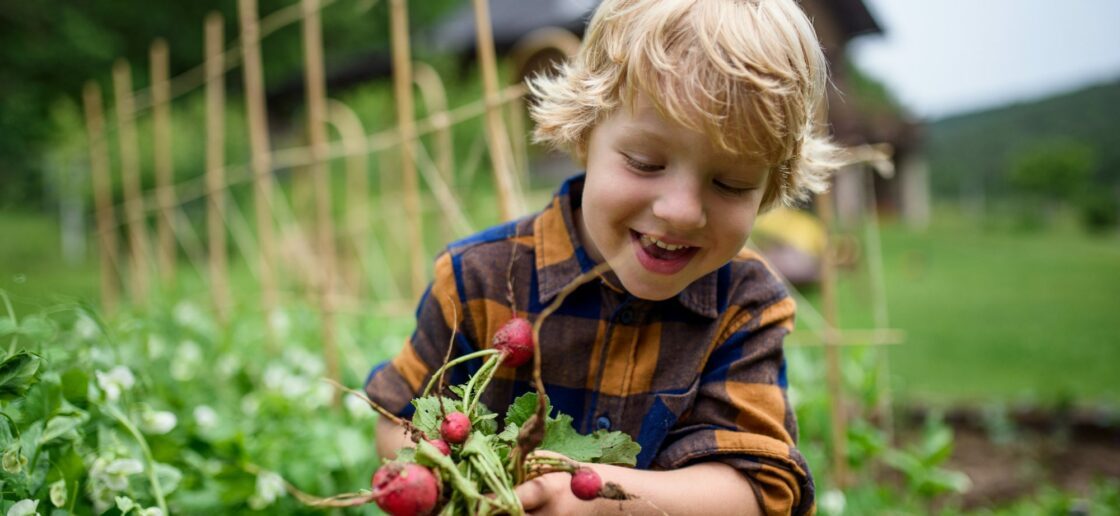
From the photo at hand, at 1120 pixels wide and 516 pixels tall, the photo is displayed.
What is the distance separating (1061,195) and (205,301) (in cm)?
1022

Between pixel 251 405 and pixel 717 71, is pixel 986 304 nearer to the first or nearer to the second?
pixel 251 405

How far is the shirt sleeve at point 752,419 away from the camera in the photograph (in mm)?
1035

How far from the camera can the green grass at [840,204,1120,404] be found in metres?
4.10

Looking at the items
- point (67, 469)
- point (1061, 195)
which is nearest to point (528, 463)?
point (67, 469)

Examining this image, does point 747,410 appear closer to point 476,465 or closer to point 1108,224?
point 476,465

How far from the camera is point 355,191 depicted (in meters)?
4.81

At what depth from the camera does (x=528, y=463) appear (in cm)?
86

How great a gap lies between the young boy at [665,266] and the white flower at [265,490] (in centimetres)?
48

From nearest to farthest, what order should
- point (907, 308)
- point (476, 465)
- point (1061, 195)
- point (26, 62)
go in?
point (476, 465) < point (907, 308) < point (1061, 195) < point (26, 62)

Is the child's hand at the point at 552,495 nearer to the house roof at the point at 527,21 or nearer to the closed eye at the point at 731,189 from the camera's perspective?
the closed eye at the point at 731,189

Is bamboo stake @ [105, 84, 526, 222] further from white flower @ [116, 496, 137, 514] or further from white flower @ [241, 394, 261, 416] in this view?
white flower @ [116, 496, 137, 514]

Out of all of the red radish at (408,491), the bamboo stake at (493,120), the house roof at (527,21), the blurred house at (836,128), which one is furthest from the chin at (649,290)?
the house roof at (527,21)

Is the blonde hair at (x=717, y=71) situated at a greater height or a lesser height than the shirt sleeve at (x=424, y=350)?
greater

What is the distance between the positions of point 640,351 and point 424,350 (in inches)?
12.7
